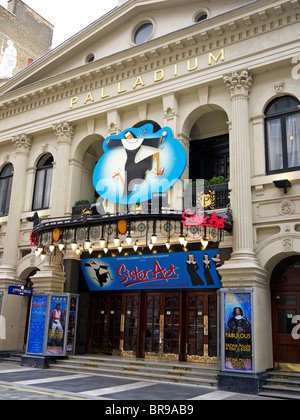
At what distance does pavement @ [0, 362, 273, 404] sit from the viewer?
10633 mm

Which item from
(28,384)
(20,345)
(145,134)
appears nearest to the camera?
(28,384)

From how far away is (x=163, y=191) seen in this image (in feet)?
53.0

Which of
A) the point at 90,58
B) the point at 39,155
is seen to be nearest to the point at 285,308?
the point at 39,155

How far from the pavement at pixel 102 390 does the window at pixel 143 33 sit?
552 inches

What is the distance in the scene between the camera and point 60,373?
15.3 meters

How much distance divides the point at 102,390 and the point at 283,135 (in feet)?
33.3

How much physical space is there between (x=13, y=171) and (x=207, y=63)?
11445 millimetres

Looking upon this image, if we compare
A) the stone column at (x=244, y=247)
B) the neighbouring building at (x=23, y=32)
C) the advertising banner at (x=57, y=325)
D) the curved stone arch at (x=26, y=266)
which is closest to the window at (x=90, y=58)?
the stone column at (x=244, y=247)

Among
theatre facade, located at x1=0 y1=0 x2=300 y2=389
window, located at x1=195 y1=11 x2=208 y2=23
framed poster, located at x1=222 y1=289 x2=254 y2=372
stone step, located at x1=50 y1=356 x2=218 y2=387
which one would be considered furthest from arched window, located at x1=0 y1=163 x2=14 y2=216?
framed poster, located at x1=222 y1=289 x2=254 y2=372

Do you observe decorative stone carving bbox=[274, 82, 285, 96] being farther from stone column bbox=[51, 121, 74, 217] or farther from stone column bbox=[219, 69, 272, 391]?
stone column bbox=[51, 121, 74, 217]

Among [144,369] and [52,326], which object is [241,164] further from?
[52,326]

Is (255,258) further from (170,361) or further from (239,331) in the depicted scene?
(170,361)

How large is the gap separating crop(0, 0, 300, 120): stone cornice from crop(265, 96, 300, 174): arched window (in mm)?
2857

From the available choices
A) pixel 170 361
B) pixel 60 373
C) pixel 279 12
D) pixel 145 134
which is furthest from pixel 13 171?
pixel 279 12
